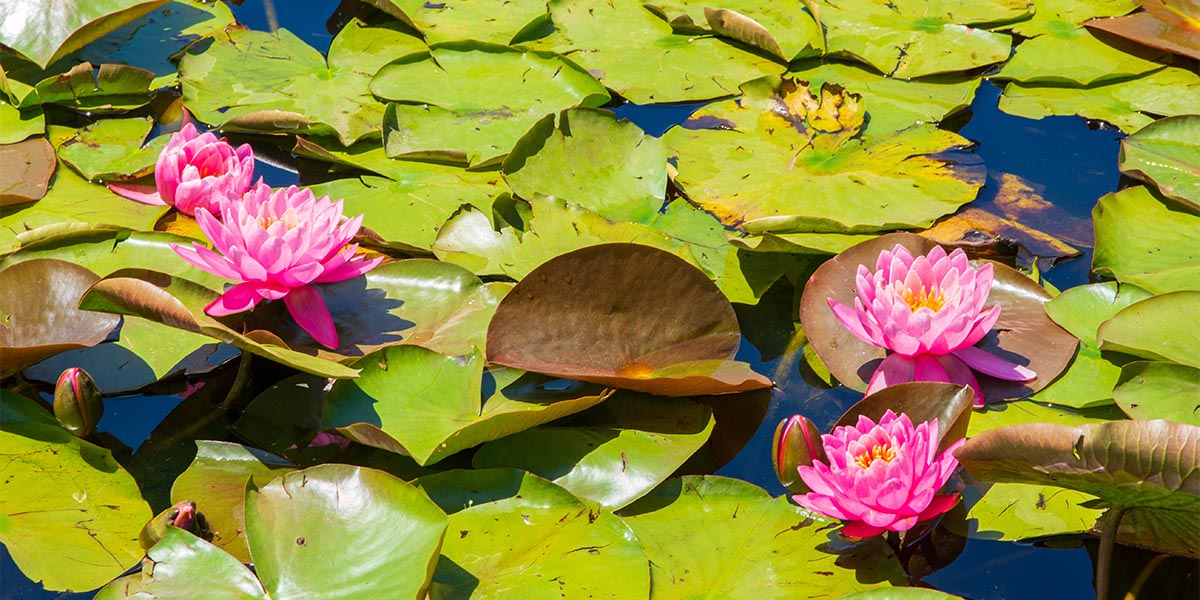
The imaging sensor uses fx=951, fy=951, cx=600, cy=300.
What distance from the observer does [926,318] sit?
196 centimetres

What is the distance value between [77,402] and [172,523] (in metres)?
0.45

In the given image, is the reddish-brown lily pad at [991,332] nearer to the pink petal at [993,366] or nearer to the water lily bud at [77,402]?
the pink petal at [993,366]

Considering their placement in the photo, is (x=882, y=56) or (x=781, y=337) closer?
(x=781, y=337)

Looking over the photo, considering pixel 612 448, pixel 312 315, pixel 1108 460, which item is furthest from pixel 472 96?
pixel 1108 460

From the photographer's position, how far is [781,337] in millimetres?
2346

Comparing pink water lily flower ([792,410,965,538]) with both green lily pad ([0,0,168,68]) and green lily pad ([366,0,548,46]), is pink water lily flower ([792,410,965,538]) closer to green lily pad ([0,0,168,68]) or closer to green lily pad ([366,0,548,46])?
green lily pad ([366,0,548,46])

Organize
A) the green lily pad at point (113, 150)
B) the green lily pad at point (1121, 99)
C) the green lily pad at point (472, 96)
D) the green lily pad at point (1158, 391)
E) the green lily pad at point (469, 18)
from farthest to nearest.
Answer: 1. the green lily pad at point (469, 18)
2. the green lily pad at point (1121, 99)
3. the green lily pad at point (472, 96)
4. the green lily pad at point (113, 150)
5. the green lily pad at point (1158, 391)

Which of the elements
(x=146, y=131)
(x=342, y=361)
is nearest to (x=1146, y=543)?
(x=342, y=361)

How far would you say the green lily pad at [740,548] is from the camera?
1.73m

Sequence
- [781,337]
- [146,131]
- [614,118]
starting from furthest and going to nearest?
[146,131], [614,118], [781,337]

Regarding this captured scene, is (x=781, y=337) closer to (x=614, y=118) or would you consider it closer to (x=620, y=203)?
(x=620, y=203)

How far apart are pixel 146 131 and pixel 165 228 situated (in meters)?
0.57

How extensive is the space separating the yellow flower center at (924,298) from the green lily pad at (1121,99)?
1.38 m

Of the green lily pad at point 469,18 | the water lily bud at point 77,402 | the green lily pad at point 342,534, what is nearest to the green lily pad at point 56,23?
the green lily pad at point 469,18
